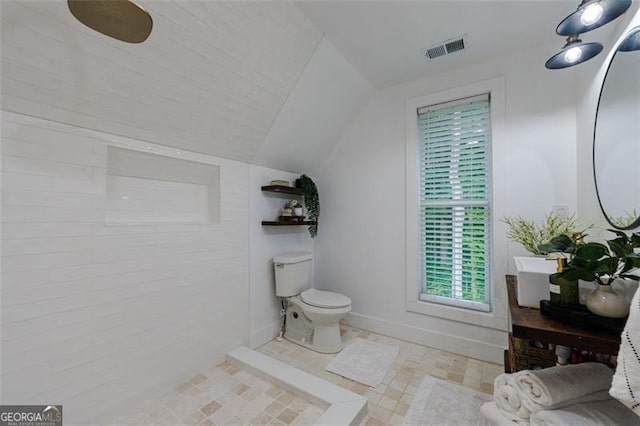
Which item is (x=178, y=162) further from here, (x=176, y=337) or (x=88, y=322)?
(x=176, y=337)

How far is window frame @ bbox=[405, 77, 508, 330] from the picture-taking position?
2.01 meters

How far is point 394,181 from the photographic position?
2.47 meters

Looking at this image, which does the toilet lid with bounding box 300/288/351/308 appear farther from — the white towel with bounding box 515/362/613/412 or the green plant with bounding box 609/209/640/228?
the green plant with bounding box 609/209/640/228

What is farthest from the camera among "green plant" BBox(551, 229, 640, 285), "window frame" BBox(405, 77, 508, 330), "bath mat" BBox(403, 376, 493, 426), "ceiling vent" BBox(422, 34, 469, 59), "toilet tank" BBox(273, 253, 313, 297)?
"toilet tank" BBox(273, 253, 313, 297)

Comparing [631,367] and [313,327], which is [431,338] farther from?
[631,367]

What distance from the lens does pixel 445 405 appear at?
1572 mm

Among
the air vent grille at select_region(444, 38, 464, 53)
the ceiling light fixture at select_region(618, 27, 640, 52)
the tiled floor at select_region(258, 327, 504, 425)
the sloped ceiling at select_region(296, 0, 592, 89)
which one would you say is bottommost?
the tiled floor at select_region(258, 327, 504, 425)

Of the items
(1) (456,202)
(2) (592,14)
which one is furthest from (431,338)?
(2) (592,14)

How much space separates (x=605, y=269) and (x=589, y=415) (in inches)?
18.3

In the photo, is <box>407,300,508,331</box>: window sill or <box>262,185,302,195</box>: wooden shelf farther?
<box>262,185,302,195</box>: wooden shelf

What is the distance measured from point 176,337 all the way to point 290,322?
1004mm

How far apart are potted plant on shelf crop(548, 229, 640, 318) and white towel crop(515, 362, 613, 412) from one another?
0.22m

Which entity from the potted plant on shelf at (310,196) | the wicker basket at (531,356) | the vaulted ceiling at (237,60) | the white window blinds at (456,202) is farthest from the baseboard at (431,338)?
the vaulted ceiling at (237,60)

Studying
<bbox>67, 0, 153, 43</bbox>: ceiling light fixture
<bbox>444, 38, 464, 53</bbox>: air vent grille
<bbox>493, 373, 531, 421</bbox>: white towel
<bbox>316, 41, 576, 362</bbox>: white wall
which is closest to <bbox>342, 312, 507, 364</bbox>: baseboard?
<bbox>316, 41, 576, 362</bbox>: white wall
